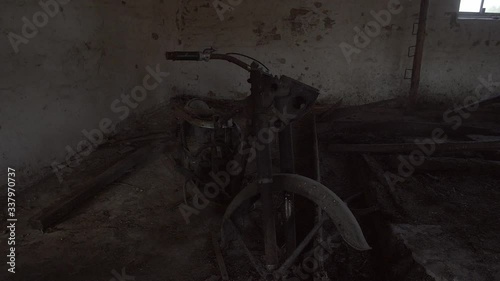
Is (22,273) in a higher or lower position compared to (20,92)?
lower

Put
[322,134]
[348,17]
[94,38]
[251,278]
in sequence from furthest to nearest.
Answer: [348,17], [322,134], [94,38], [251,278]

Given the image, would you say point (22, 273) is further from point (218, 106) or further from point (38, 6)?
point (218, 106)

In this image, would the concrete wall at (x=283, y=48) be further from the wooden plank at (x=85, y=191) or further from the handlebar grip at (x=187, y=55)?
the handlebar grip at (x=187, y=55)

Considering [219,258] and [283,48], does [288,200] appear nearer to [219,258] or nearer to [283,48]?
[219,258]

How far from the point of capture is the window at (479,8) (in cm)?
520

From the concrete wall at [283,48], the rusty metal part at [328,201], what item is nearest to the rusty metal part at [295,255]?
the rusty metal part at [328,201]

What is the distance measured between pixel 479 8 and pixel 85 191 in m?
6.22

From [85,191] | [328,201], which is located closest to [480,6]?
[328,201]

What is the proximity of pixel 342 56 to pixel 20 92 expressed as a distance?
4.57m

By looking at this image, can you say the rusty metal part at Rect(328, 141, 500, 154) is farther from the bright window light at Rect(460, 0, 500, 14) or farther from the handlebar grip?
the bright window light at Rect(460, 0, 500, 14)

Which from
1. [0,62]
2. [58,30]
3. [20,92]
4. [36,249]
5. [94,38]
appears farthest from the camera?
[94,38]

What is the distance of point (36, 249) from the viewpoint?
7.63 ft

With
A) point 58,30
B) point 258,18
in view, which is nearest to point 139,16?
point 58,30

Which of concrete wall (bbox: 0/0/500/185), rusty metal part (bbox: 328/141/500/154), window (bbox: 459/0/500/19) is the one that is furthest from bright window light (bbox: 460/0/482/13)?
rusty metal part (bbox: 328/141/500/154)
